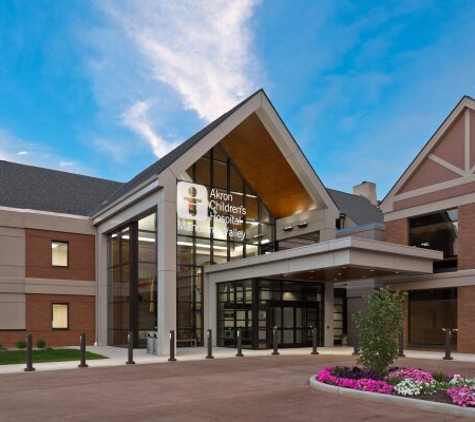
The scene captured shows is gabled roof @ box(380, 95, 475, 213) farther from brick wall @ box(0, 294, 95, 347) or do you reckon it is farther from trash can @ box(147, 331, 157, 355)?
brick wall @ box(0, 294, 95, 347)

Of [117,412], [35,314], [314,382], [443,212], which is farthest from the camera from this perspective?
[35,314]

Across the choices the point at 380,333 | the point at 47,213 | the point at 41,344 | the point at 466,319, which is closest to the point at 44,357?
the point at 41,344

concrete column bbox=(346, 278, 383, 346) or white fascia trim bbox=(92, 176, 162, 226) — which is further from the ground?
white fascia trim bbox=(92, 176, 162, 226)

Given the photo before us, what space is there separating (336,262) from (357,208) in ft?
68.0

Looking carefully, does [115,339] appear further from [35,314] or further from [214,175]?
[214,175]

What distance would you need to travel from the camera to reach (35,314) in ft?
86.7

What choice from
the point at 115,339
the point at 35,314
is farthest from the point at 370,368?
the point at 35,314

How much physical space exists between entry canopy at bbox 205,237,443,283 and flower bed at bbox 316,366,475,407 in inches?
306

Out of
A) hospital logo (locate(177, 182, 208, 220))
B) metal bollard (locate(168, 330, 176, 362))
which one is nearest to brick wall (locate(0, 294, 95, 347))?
hospital logo (locate(177, 182, 208, 220))

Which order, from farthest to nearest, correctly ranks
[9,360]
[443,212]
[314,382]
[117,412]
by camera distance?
A: [443,212], [9,360], [314,382], [117,412]

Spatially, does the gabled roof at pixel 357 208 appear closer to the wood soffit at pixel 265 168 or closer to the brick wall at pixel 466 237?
the wood soffit at pixel 265 168

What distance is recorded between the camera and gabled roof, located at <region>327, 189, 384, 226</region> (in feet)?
125

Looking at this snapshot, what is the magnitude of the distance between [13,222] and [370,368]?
20068 mm

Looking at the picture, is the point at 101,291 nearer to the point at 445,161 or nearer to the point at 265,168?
the point at 265,168
